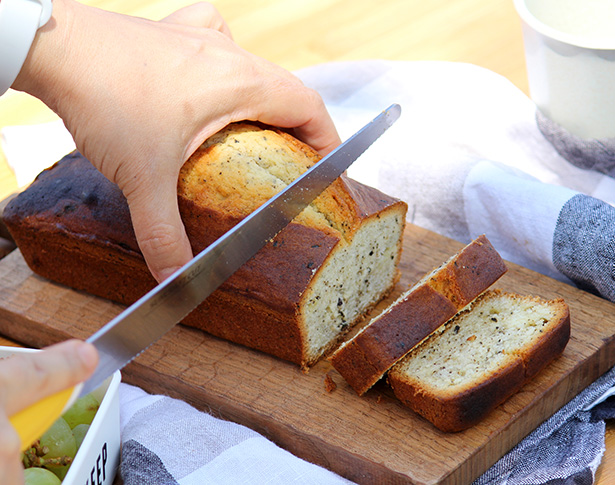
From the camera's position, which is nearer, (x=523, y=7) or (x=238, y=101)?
(x=238, y=101)

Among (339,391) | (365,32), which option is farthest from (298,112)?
(365,32)

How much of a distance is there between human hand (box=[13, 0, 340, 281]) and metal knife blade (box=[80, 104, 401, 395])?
0.72 ft

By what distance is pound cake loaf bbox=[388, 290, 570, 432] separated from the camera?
184 centimetres

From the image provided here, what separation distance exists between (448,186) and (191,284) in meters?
1.25

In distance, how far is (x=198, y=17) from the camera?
95.5 inches

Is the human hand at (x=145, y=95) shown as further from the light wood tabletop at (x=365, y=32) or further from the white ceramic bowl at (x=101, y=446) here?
the light wood tabletop at (x=365, y=32)

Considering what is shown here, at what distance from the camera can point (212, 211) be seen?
2145 mm

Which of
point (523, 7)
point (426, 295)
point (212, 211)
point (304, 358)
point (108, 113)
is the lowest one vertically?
point (304, 358)

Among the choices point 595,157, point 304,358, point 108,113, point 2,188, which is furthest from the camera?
point 2,188

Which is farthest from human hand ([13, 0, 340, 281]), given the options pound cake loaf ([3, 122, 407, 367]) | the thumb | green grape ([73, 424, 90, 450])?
green grape ([73, 424, 90, 450])

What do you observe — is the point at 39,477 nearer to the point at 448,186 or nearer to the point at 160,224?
the point at 160,224

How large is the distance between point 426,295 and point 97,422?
2.90 feet

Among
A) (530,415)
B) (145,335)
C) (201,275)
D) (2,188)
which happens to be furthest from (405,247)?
(2,188)

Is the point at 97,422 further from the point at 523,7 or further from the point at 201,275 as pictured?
the point at 523,7
